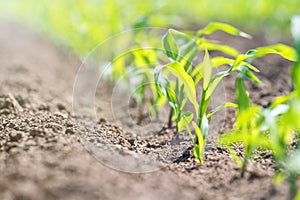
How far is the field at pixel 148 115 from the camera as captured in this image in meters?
1.49

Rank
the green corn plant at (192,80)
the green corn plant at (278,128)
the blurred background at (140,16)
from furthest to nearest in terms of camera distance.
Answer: the blurred background at (140,16) < the green corn plant at (192,80) < the green corn plant at (278,128)

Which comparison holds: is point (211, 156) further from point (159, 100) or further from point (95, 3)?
point (95, 3)

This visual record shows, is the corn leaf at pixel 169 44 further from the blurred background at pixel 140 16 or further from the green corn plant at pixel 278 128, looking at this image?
the blurred background at pixel 140 16

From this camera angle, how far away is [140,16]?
3254mm

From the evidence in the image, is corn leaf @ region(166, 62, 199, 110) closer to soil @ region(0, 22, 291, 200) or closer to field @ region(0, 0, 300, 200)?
field @ region(0, 0, 300, 200)

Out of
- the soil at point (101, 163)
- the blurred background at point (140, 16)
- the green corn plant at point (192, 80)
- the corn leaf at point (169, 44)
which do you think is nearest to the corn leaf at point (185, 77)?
the green corn plant at point (192, 80)

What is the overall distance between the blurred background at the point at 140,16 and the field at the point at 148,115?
2cm

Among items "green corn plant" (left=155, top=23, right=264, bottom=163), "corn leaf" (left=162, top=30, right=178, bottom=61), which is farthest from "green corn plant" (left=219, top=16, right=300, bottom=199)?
"corn leaf" (left=162, top=30, right=178, bottom=61)

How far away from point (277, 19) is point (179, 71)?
319cm

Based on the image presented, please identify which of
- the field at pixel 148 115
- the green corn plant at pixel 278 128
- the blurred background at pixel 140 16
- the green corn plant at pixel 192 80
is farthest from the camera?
the blurred background at pixel 140 16

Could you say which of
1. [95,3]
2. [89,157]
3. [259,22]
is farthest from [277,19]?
[89,157]

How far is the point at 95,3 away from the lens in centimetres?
438

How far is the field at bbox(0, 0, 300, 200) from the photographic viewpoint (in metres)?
1.49

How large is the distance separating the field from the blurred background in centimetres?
2
